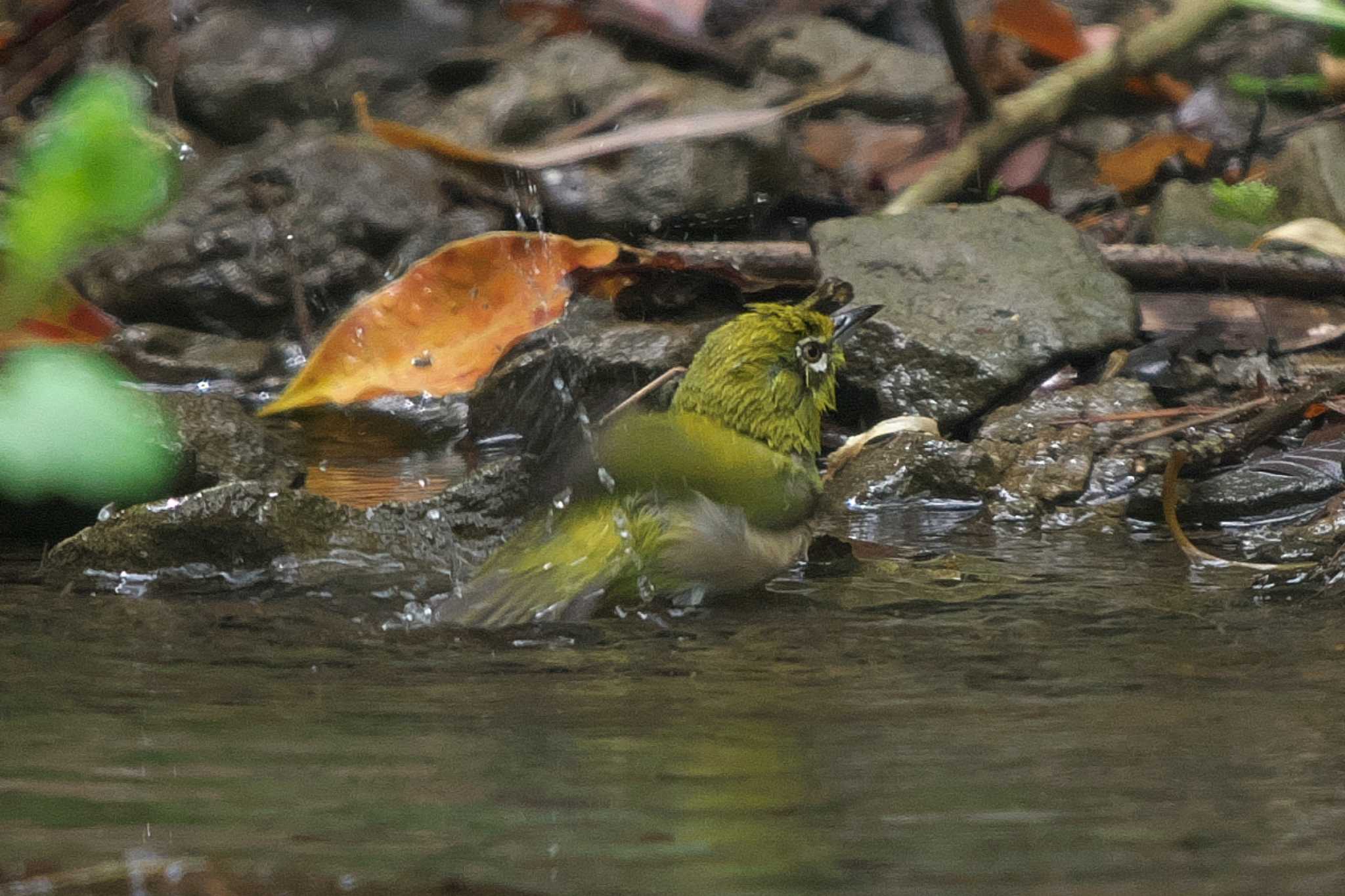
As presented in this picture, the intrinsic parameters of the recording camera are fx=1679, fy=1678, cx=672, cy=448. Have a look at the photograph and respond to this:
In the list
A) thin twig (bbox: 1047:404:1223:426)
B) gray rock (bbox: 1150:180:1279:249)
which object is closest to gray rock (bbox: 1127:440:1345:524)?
thin twig (bbox: 1047:404:1223:426)

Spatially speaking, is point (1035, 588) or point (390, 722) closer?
point (390, 722)

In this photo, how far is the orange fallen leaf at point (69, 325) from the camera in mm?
3625

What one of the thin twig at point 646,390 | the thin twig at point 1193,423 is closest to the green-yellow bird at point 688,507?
the thin twig at point 646,390

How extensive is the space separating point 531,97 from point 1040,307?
2.55m

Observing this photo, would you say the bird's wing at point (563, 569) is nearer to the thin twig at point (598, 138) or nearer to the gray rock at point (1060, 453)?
the gray rock at point (1060, 453)

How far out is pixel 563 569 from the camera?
12.5 feet

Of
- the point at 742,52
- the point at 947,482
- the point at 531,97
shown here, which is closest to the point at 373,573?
the point at 947,482

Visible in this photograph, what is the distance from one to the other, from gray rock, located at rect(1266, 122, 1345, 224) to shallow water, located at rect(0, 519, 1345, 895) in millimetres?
2996

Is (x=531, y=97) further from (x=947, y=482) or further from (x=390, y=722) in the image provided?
(x=390, y=722)

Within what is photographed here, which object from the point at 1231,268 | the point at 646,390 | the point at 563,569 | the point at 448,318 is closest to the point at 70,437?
the point at 563,569

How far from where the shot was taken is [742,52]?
25.2 ft

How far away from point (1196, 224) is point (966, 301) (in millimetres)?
1368

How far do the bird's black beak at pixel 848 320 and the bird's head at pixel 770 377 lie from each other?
6cm

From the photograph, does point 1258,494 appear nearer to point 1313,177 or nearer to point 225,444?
point 1313,177
